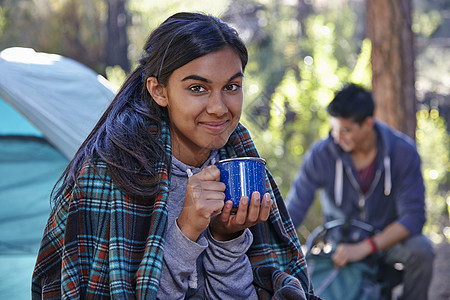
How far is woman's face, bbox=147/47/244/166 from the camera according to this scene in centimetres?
178

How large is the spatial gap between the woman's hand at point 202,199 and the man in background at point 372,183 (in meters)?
2.02

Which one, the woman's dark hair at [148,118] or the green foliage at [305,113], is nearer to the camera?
the woman's dark hair at [148,118]

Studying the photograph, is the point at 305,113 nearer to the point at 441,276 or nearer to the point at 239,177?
the point at 441,276

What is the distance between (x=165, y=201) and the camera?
70.0 inches

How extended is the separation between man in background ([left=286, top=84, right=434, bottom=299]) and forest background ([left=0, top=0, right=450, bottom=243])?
1.52m

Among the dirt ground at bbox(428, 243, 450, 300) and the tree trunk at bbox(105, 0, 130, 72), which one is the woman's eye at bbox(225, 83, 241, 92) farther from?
the tree trunk at bbox(105, 0, 130, 72)

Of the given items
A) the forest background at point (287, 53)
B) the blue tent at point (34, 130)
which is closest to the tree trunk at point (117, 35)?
the forest background at point (287, 53)

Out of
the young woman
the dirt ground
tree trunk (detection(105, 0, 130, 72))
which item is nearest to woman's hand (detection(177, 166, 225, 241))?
the young woman

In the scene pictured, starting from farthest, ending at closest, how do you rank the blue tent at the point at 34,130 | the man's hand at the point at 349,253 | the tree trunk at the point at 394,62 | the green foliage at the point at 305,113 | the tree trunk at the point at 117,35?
the tree trunk at the point at 117,35 → the green foliage at the point at 305,113 → the tree trunk at the point at 394,62 → the man's hand at the point at 349,253 → the blue tent at the point at 34,130

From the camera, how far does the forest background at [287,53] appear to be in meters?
6.76

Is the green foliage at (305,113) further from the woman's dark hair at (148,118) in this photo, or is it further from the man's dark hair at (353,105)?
the woman's dark hair at (148,118)

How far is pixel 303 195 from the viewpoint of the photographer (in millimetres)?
3863

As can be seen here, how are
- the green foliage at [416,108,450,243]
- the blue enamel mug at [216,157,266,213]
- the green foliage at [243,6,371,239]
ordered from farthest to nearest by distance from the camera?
the green foliage at [416,108,450,243] → the green foliage at [243,6,371,239] → the blue enamel mug at [216,157,266,213]

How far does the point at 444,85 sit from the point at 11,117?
457 inches
